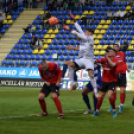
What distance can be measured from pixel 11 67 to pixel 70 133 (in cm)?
1755

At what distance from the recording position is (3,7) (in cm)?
3353

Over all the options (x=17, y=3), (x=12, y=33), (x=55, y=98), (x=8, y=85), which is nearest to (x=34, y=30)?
(x=12, y=33)

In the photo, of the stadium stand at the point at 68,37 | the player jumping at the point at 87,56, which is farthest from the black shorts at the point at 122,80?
the stadium stand at the point at 68,37

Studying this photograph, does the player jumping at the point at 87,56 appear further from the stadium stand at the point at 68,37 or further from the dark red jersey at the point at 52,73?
the stadium stand at the point at 68,37

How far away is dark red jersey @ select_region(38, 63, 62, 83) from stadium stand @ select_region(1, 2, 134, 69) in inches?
579

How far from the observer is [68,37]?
28000 mm

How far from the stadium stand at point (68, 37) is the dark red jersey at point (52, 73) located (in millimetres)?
14708

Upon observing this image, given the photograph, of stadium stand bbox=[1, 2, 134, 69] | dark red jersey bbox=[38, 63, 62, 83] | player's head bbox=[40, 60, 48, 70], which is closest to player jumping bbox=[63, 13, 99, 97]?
dark red jersey bbox=[38, 63, 62, 83]

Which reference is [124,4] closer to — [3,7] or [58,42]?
[58,42]

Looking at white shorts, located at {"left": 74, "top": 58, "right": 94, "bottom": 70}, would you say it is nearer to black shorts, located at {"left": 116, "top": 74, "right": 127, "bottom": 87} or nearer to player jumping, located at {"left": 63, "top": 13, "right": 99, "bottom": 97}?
player jumping, located at {"left": 63, "top": 13, "right": 99, "bottom": 97}

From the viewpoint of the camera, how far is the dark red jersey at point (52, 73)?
29.0 ft

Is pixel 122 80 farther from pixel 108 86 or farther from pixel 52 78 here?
pixel 52 78

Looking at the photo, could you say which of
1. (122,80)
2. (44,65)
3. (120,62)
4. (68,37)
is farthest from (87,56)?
(68,37)

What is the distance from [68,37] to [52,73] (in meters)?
19.2
